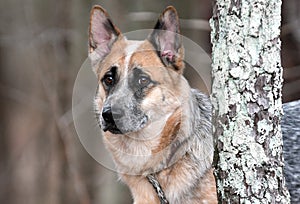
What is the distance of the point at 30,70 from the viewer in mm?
11148

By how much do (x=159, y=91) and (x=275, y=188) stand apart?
4.01 ft

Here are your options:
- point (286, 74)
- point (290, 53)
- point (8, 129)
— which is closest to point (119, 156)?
point (286, 74)

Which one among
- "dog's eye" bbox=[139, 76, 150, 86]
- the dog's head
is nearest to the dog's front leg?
the dog's head

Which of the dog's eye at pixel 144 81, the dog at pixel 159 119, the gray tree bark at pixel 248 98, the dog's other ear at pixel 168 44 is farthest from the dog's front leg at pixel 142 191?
the gray tree bark at pixel 248 98

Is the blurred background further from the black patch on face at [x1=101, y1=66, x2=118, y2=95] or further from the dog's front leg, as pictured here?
the dog's front leg

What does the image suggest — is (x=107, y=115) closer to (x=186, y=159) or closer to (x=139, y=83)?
(x=139, y=83)

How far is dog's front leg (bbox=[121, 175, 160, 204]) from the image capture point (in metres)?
4.02

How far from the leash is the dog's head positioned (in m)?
0.30

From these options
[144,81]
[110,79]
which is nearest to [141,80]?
[144,81]

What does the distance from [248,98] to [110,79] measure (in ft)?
4.28

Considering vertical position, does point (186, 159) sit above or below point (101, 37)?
below

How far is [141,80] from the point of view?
12.6 ft

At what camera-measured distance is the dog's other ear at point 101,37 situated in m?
4.07

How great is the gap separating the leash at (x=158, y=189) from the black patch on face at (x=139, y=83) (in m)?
0.48
